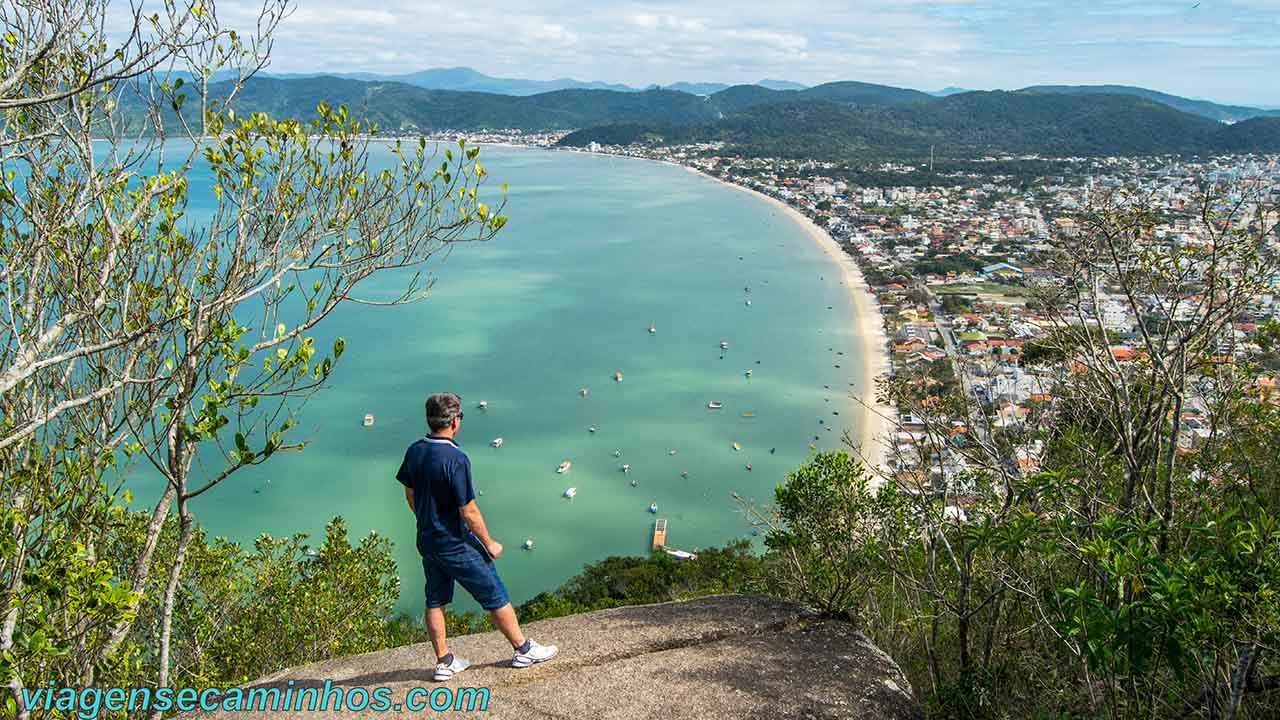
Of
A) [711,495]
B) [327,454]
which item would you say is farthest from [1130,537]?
[327,454]

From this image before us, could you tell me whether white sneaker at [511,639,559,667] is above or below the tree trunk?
below

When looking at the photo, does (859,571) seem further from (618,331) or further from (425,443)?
(618,331)

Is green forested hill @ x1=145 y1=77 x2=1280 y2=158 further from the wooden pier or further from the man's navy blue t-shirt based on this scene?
the man's navy blue t-shirt

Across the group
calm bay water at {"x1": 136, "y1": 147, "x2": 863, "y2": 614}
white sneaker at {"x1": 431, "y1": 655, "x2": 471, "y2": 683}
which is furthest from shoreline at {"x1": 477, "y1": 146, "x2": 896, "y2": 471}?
white sneaker at {"x1": 431, "y1": 655, "x2": 471, "y2": 683}

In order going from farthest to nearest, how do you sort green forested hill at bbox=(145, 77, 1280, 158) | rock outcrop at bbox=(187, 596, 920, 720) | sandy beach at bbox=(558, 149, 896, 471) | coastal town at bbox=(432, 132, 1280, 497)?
green forested hill at bbox=(145, 77, 1280, 158) → sandy beach at bbox=(558, 149, 896, 471) → coastal town at bbox=(432, 132, 1280, 497) → rock outcrop at bbox=(187, 596, 920, 720)

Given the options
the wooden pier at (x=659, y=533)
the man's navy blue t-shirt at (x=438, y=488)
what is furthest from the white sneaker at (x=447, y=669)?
the wooden pier at (x=659, y=533)

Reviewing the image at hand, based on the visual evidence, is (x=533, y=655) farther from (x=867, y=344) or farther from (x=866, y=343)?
(x=866, y=343)

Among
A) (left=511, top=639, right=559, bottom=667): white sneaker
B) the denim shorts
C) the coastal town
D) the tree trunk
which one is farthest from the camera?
the coastal town

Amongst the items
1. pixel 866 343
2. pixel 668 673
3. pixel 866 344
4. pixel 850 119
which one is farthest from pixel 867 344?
pixel 850 119
